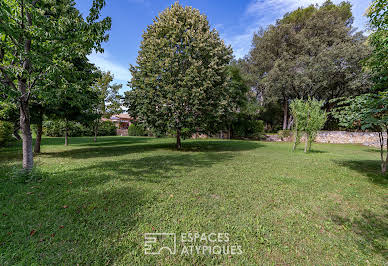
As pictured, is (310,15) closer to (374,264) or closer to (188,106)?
(188,106)

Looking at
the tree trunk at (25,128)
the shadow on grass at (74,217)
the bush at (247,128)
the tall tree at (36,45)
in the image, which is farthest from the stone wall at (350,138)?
the tree trunk at (25,128)

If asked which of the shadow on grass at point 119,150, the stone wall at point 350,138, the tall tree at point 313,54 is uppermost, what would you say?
the tall tree at point 313,54

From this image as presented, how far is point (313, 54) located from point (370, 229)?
1099 inches

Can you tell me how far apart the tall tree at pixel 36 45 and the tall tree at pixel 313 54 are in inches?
962

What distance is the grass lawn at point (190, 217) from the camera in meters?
2.21

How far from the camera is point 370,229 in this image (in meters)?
2.91

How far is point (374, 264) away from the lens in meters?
2.15

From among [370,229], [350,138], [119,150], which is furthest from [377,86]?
[350,138]

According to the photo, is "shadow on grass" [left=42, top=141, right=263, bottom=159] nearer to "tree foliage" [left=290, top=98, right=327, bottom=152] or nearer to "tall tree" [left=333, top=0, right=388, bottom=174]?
"tree foliage" [left=290, top=98, right=327, bottom=152]

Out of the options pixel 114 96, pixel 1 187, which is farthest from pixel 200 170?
pixel 114 96

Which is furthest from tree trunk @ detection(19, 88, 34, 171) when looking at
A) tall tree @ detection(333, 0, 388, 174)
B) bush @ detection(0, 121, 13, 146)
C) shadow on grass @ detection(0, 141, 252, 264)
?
tall tree @ detection(333, 0, 388, 174)

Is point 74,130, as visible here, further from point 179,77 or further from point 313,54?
point 313,54

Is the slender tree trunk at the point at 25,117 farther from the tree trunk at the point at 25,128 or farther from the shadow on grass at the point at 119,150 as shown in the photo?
the shadow on grass at the point at 119,150

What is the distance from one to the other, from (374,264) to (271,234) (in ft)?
4.27
